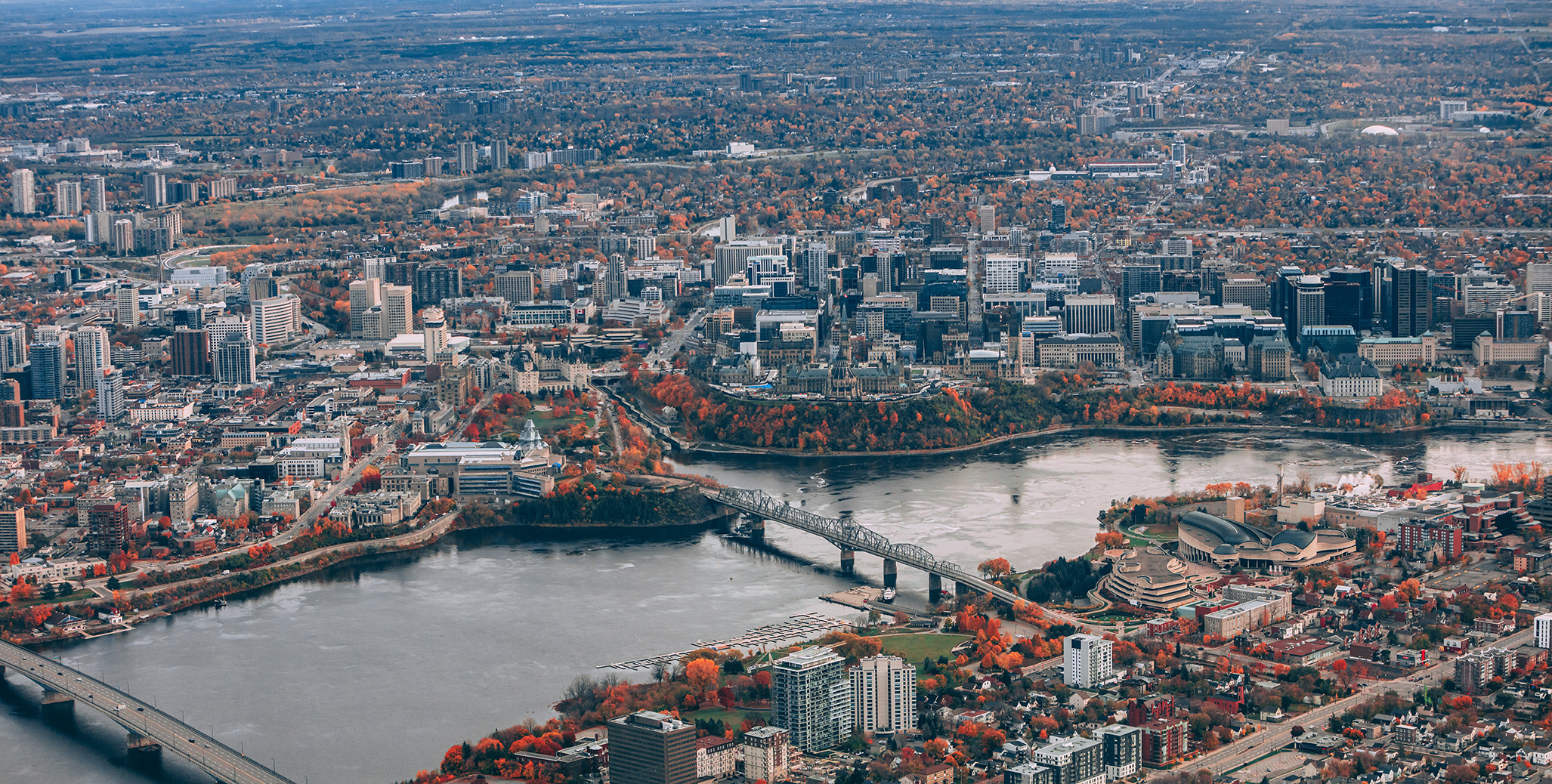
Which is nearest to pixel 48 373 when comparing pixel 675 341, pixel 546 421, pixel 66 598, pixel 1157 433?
pixel 546 421

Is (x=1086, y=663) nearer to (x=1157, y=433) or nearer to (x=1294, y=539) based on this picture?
(x=1294, y=539)

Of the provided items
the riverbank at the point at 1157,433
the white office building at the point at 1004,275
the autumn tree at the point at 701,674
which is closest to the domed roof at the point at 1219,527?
the autumn tree at the point at 701,674

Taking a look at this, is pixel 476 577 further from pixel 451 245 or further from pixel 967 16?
pixel 967 16

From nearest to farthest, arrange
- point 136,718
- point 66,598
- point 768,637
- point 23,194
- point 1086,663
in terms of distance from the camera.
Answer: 1. point 136,718
2. point 1086,663
3. point 768,637
4. point 66,598
5. point 23,194

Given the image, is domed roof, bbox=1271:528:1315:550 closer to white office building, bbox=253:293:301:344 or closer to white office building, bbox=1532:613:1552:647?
white office building, bbox=1532:613:1552:647

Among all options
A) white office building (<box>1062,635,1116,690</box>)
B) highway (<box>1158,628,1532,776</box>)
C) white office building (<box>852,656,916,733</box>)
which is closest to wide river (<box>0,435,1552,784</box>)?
white office building (<box>852,656,916,733</box>)
